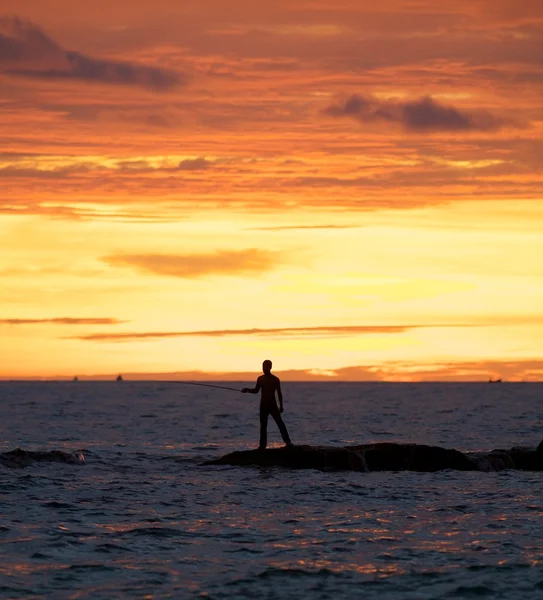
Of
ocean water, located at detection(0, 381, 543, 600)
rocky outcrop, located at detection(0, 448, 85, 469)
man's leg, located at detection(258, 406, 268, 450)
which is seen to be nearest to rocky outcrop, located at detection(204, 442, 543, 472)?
man's leg, located at detection(258, 406, 268, 450)

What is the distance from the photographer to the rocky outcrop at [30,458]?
96.9ft

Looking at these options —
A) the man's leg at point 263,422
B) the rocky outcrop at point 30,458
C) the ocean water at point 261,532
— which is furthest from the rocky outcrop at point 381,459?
the rocky outcrop at point 30,458

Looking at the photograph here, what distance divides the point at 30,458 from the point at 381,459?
10462 millimetres

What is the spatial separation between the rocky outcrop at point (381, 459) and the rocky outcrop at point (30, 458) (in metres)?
4.53

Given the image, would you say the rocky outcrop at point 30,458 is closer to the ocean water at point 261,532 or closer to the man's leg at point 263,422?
the ocean water at point 261,532

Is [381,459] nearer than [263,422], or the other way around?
[263,422]

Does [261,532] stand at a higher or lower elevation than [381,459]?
lower

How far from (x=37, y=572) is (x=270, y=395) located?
12.9 meters

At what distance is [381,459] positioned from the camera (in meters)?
29.1

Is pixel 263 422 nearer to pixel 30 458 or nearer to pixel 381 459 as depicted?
pixel 381 459

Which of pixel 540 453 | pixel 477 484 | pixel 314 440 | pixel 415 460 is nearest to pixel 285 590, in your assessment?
pixel 477 484

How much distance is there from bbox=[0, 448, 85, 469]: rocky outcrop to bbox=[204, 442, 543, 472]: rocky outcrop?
4.53 m

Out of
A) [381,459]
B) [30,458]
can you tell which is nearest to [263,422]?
[381,459]

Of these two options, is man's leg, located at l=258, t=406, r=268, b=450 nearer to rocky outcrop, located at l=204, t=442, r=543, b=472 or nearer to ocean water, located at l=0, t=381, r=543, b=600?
rocky outcrop, located at l=204, t=442, r=543, b=472
